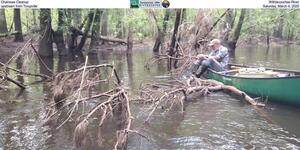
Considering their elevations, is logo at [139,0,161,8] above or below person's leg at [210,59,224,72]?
above

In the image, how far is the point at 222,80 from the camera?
1170 cm

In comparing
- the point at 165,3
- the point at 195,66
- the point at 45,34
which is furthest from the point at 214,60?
the point at 45,34

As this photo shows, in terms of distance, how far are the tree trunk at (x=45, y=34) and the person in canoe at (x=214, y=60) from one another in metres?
9.94

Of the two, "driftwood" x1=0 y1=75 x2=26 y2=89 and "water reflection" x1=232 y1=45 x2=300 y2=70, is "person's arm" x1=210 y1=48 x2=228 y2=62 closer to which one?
"driftwood" x1=0 y1=75 x2=26 y2=89

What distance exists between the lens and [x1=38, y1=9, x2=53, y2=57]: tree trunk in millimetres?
20875

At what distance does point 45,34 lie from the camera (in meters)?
21.1

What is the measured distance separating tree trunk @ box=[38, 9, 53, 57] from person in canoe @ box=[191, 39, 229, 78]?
994 centimetres

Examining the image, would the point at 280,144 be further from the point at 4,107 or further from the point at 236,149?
the point at 4,107

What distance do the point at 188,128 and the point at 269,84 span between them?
2609 millimetres

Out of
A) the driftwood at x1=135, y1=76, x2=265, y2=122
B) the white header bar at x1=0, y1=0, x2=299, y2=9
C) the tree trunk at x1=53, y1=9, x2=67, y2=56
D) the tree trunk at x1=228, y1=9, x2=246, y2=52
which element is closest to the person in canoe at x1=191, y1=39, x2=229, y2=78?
the driftwood at x1=135, y1=76, x2=265, y2=122

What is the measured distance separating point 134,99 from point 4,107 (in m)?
2.88

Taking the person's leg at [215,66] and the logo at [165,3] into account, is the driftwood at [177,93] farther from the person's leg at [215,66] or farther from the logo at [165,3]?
the logo at [165,3]

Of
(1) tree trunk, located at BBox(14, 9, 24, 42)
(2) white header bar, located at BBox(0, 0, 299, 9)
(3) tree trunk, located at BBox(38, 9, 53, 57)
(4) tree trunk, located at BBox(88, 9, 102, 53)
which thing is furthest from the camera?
(1) tree trunk, located at BBox(14, 9, 24, 42)

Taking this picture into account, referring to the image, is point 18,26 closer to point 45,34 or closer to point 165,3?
point 45,34
